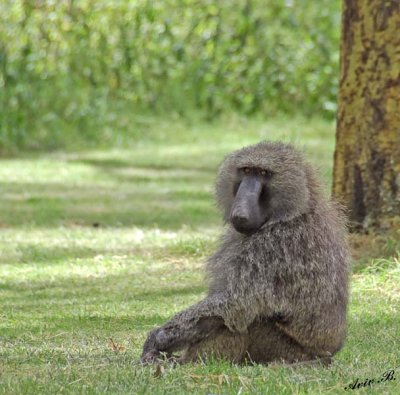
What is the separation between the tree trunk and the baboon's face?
3.48 metres

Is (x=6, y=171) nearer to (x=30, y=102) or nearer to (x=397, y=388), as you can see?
(x=30, y=102)

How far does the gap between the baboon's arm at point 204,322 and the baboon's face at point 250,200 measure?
41 cm

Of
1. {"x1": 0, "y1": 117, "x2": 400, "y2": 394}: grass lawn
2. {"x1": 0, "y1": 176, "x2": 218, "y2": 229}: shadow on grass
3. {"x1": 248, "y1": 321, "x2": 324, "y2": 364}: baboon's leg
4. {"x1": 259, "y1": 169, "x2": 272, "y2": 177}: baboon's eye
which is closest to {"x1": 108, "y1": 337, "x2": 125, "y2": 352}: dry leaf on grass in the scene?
{"x1": 0, "y1": 117, "x2": 400, "y2": 394}: grass lawn

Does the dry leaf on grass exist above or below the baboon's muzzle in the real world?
below

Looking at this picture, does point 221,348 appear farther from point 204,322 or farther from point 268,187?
point 268,187

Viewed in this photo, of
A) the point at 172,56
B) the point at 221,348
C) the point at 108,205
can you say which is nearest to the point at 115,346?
the point at 221,348

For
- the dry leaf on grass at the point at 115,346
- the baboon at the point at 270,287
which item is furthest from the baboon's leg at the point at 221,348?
the dry leaf on grass at the point at 115,346

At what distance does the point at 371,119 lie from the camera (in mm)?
9719

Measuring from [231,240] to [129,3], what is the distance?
13589 mm

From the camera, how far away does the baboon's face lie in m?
6.11

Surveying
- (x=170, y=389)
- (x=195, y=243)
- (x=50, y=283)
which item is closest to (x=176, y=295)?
(x=50, y=283)

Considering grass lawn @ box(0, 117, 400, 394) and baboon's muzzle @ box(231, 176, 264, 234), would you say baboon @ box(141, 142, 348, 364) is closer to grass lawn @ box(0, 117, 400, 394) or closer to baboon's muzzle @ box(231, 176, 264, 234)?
baboon's muzzle @ box(231, 176, 264, 234)

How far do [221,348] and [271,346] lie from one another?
10.4 inches

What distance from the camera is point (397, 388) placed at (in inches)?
218
